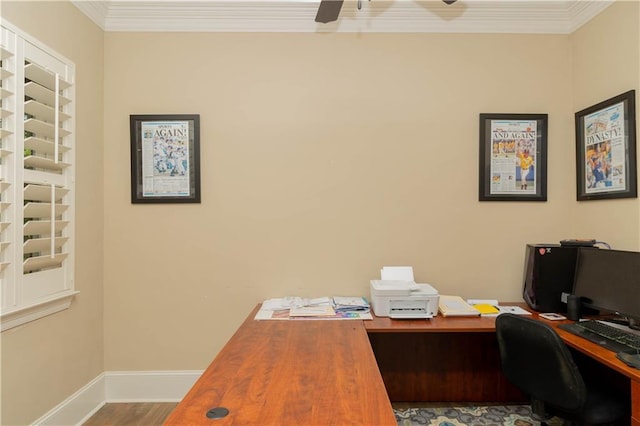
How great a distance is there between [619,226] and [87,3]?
3.84 metres

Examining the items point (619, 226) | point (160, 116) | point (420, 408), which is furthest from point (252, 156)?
point (619, 226)

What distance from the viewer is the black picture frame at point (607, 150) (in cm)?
237

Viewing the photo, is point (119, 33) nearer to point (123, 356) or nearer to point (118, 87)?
point (118, 87)

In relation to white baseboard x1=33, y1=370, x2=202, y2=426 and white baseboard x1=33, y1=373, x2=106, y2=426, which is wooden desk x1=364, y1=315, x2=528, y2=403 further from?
white baseboard x1=33, y1=373, x2=106, y2=426

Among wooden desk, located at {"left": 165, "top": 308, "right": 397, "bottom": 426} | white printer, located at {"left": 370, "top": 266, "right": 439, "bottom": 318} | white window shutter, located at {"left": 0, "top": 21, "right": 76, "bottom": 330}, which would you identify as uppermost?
white window shutter, located at {"left": 0, "top": 21, "right": 76, "bottom": 330}

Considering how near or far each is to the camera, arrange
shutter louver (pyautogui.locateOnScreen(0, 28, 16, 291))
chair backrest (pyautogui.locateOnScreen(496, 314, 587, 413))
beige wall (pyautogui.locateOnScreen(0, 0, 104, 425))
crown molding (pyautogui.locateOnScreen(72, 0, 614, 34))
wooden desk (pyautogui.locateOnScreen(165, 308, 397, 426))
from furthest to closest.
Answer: crown molding (pyautogui.locateOnScreen(72, 0, 614, 34))
beige wall (pyautogui.locateOnScreen(0, 0, 104, 425))
shutter louver (pyautogui.locateOnScreen(0, 28, 16, 291))
chair backrest (pyautogui.locateOnScreen(496, 314, 587, 413))
wooden desk (pyautogui.locateOnScreen(165, 308, 397, 426))

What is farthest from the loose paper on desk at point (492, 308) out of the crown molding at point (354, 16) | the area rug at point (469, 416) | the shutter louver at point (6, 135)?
the shutter louver at point (6, 135)

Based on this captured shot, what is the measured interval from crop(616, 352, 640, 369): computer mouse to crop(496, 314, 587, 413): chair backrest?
19 centimetres

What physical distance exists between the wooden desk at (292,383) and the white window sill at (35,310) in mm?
1126

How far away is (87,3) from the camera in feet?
8.59

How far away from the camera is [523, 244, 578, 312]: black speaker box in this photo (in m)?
2.53

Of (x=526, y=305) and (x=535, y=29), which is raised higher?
(x=535, y=29)

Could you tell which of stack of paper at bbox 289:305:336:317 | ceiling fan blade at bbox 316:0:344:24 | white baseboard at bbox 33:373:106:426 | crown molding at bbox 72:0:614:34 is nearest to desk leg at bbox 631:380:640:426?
stack of paper at bbox 289:305:336:317

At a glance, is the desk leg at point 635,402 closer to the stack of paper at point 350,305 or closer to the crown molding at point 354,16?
the stack of paper at point 350,305
